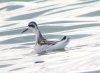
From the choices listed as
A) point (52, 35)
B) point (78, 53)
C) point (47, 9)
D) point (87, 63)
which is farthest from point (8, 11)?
point (87, 63)

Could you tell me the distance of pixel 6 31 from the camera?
23.2 metres

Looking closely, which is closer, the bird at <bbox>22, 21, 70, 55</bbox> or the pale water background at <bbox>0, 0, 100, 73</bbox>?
the pale water background at <bbox>0, 0, 100, 73</bbox>

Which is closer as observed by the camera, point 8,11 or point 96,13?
point 96,13

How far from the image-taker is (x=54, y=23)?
23.9 m

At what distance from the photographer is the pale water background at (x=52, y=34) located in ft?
51.2

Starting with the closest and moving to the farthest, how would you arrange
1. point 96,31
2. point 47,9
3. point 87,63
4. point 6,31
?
point 87,63, point 96,31, point 6,31, point 47,9

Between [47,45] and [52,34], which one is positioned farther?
[52,34]

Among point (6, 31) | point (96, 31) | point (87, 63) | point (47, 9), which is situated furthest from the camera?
point (47, 9)

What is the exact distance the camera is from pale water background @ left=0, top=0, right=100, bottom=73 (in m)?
15.6

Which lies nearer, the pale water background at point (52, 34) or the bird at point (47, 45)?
the pale water background at point (52, 34)

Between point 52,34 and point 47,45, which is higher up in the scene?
point 47,45

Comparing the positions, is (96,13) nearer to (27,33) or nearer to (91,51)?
(27,33)

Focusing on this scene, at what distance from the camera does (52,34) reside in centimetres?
2186

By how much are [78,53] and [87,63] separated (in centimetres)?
201
